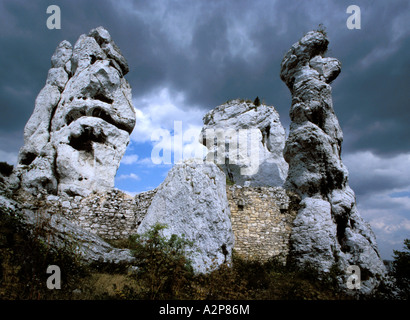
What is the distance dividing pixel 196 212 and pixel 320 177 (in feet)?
23.2

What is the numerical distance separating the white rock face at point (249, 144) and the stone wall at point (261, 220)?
10.8 meters

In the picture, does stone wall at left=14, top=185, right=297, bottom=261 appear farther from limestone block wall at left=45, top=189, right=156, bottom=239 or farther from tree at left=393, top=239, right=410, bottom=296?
tree at left=393, top=239, right=410, bottom=296

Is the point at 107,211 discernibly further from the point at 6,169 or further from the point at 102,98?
the point at 102,98

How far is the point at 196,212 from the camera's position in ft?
29.7

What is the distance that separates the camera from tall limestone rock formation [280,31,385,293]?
1000cm

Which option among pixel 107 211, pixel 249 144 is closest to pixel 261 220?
pixel 107 211

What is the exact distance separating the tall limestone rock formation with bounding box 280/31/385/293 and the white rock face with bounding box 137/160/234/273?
4084mm

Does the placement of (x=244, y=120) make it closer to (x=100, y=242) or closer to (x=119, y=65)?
(x=119, y=65)

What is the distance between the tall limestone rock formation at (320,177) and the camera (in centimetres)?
1000

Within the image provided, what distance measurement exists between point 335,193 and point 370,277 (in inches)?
154

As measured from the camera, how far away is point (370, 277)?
31.5 feet

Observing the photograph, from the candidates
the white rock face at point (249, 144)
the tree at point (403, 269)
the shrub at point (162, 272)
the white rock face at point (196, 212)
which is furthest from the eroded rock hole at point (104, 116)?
the tree at point (403, 269)

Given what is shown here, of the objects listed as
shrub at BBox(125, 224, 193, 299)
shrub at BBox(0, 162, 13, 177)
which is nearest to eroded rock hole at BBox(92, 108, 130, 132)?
shrub at BBox(0, 162, 13, 177)
